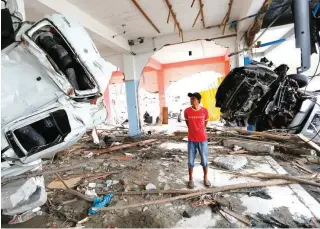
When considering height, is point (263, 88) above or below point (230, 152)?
above

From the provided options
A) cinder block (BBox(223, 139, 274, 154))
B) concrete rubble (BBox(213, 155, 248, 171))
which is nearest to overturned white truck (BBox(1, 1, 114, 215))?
concrete rubble (BBox(213, 155, 248, 171))

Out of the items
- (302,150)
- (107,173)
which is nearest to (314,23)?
(302,150)

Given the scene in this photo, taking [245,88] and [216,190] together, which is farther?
[245,88]

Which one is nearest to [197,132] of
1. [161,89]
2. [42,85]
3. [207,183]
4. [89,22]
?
[207,183]

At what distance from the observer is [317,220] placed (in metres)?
3.00

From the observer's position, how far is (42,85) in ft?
8.80

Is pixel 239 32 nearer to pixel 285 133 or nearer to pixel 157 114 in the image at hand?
pixel 285 133

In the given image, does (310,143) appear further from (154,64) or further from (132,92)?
(154,64)

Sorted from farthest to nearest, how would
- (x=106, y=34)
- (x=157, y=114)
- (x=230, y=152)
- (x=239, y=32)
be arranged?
(x=157, y=114)
(x=239, y=32)
(x=106, y=34)
(x=230, y=152)

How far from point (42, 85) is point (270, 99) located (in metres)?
6.25

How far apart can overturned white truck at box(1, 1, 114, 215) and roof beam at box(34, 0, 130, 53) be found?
297cm

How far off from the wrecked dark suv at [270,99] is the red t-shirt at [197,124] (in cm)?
277

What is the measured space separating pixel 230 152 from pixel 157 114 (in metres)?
10.6

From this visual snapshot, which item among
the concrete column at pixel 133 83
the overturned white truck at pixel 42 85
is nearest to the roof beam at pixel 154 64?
the concrete column at pixel 133 83
